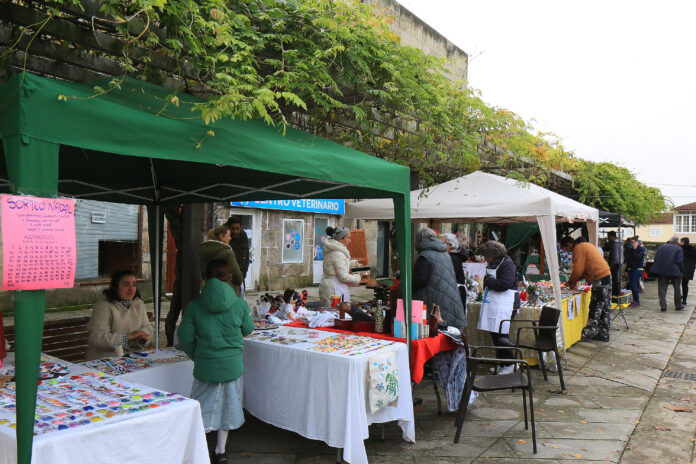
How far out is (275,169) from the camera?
10.8 ft

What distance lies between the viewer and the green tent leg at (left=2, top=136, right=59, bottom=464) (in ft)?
6.72

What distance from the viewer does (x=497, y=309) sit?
5871 millimetres

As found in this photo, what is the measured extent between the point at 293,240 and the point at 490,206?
8017 mm

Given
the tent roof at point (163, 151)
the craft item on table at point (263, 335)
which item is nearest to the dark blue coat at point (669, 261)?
the tent roof at point (163, 151)

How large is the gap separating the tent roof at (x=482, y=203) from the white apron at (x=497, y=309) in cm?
118

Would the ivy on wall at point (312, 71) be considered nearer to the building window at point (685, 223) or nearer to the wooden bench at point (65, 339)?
the wooden bench at point (65, 339)

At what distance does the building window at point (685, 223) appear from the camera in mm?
52344

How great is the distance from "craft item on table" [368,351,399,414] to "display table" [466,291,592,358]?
3196 mm

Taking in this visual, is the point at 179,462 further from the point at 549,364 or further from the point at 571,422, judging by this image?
the point at 549,364

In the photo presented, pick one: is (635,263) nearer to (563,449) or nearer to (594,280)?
(594,280)

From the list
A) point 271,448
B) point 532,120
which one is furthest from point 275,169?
point 532,120

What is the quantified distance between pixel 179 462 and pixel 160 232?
13.3ft

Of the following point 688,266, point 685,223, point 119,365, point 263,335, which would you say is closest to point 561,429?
point 263,335

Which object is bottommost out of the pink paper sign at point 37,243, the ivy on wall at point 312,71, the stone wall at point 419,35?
the pink paper sign at point 37,243
